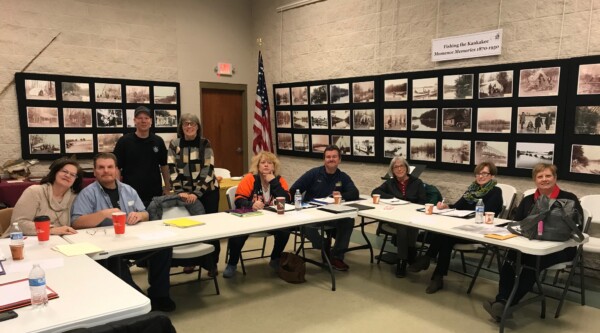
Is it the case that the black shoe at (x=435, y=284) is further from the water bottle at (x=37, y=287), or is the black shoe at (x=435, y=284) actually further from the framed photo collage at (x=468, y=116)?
the water bottle at (x=37, y=287)

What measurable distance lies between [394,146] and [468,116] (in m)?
1.02

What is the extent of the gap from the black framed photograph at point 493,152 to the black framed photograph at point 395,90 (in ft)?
3.57

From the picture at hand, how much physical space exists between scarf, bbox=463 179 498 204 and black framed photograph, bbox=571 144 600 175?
2.78 feet

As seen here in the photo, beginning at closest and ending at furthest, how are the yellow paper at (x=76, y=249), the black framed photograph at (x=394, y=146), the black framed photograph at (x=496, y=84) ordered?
the yellow paper at (x=76, y=249)
the black framed photograph at (x=496, y=84)
the black framed photograph at (x=394, y=146)

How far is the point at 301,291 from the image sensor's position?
3.70 m

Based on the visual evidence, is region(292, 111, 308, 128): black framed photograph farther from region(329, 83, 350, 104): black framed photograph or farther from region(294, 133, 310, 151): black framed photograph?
region(329, 83, 350, 104): black framed photograph

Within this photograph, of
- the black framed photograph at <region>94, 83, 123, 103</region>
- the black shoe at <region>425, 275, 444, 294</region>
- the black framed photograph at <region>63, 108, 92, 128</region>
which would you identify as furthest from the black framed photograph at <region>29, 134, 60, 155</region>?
the black shoe at <region>425, 275, 444, 294</region>

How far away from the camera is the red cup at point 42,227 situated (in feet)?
8.51

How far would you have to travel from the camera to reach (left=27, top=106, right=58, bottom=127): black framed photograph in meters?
5.39

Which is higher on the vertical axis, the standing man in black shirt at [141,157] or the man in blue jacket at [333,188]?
the standing man in black shirt at [141,157]

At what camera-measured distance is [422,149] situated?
17.0ft

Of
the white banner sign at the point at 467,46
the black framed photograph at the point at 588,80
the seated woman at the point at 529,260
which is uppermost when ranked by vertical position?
the white banner sign at the point at 467,46

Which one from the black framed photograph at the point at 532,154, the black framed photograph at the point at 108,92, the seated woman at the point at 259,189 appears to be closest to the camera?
the seated woman at the point at 259,189

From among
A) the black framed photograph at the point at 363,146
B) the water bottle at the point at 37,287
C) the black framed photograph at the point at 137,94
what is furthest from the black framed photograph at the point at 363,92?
the water bottle at the point at 37,287
